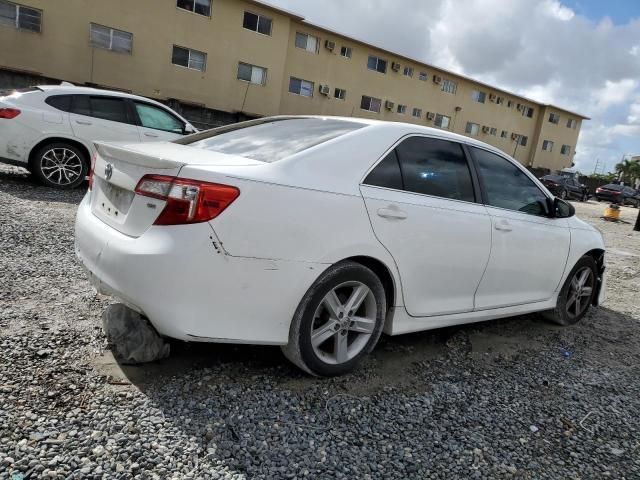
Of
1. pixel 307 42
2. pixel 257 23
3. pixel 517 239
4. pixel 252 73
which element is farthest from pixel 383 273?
pixel 307 42

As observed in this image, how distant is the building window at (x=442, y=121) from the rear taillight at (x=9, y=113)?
30.3m

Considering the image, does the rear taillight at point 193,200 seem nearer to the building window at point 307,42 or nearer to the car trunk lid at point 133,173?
the car trunk lid at point 133,173

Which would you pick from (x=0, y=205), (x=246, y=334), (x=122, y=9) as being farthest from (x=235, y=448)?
(x=122, y=9)

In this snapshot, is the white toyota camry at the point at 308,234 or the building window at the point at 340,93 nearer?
the white toyota camry at the point at 308,234

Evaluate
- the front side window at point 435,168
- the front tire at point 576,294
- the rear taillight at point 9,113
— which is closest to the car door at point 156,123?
the rear taillight at point 9,113

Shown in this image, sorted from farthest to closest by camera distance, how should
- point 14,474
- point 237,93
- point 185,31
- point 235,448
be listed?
point 237,93
point 185,31
point 235,448
point 14,474

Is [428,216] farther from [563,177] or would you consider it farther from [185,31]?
[563,177]

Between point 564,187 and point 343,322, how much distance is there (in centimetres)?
2929

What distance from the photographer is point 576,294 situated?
15.3 ft

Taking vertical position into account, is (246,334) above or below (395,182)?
below

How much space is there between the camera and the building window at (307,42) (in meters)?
26.0

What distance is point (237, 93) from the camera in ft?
77.7

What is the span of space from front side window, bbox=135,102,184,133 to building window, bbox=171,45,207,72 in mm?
15106

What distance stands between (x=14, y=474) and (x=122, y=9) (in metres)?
22.0
